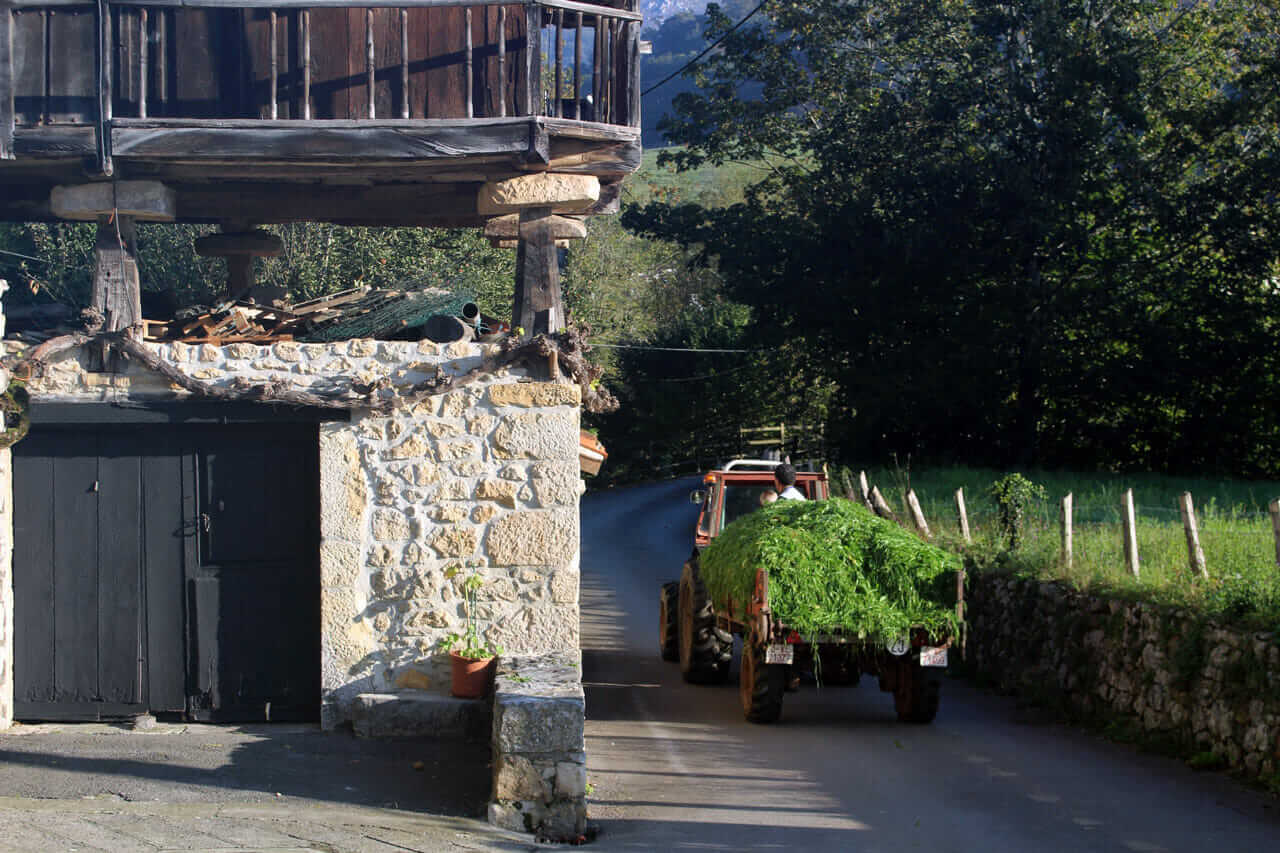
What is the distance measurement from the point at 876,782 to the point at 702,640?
395 cm

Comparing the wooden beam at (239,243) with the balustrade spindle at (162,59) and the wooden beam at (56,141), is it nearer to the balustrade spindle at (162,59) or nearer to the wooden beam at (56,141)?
the balustrade spindle at (162,59)

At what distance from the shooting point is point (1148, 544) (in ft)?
40.5

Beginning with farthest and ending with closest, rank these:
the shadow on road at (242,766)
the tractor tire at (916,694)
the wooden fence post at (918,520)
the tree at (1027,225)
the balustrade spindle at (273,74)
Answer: the tree at (1027,225), the wooden fence post at (918,520), the tractor tire at (916,694), the balustrade spindle at (273,74), the shadow on road at (242,766)

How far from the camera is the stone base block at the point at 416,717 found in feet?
29.5

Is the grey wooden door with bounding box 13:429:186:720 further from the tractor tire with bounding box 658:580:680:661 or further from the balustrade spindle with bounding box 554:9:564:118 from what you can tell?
the tractor tire with bounding box 658:580:680:661

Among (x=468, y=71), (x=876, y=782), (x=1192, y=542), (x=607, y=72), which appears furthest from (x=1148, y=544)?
(x=468, y=71)

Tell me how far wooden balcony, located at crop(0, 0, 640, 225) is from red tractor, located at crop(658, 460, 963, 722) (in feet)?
12.5

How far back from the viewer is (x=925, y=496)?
22266 mm

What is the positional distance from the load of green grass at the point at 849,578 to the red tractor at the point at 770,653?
0.12 metres

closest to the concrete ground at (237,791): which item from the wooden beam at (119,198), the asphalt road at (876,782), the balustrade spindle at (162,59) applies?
the asphalt road at (876,782)

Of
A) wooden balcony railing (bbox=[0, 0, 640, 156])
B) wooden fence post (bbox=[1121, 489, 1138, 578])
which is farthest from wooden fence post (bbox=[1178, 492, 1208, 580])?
wooden balcony railing (bbox=[0, 0, 640, 156])

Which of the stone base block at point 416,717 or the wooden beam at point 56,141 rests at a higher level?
the wooden beam at point 56,141

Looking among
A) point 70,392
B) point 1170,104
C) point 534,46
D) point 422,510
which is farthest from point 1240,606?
point 1170,104

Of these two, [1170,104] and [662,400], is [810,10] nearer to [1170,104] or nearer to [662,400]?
[1170,104]
